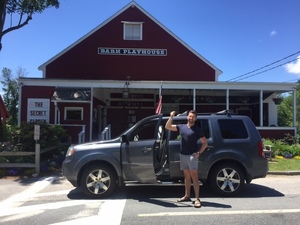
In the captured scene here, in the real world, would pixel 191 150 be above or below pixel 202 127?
below

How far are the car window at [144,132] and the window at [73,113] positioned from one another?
10578mm

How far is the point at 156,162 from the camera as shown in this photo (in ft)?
25.4

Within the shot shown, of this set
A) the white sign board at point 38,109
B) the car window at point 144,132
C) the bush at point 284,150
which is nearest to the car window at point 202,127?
the car window at point 144,132

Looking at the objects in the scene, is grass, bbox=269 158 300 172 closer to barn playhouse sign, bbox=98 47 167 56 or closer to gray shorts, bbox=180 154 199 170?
gray shorts, bbox=180 154 199 170

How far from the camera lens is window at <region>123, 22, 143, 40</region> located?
23.4 m

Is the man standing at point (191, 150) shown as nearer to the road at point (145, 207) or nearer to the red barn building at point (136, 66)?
the road at point (145, 207)

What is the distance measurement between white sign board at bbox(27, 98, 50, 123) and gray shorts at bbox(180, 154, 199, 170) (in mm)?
12404

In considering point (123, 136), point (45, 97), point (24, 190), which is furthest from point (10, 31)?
point (123, 136)

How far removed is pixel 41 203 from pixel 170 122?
327 cm

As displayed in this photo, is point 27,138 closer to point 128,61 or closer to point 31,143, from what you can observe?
point 31,143

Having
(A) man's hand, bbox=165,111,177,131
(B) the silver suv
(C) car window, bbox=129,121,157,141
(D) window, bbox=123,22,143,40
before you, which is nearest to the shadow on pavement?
(B) the silver suv

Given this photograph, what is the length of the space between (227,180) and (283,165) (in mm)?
5869

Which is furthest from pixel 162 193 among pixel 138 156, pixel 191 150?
pixel 191 150

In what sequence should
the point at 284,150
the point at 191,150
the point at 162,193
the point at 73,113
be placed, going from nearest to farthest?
1. the point at 191,150
2. the point at 162,193
3. the point at 284,150
4. the point at 73,113
